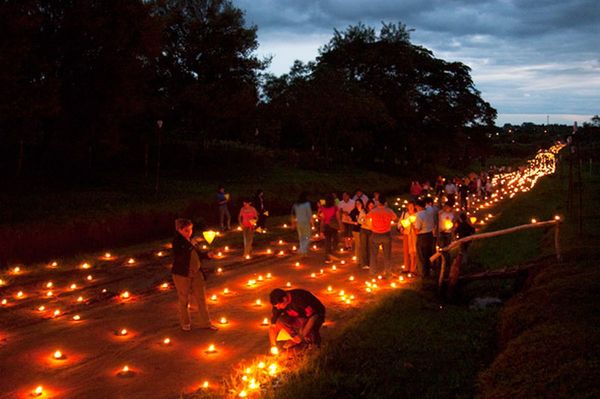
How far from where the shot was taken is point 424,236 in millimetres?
13453

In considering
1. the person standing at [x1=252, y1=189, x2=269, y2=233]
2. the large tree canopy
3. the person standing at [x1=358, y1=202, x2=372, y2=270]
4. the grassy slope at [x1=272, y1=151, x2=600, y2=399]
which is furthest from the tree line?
the grassy slope at [x1=272, y1=151, x2=600, y2=399]

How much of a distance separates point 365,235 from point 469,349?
6570mm

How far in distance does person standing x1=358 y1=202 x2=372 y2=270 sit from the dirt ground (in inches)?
10.6

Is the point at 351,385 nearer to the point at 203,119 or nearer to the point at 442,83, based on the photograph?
the point at 203,119

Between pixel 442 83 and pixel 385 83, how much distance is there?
6.14m

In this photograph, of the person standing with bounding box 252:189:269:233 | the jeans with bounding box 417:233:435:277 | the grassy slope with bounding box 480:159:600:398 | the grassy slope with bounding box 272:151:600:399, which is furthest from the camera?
the person standing with bounding box 252:189:269:233

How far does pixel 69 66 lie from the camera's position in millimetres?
26438

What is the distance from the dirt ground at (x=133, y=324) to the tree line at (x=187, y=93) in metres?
10.3

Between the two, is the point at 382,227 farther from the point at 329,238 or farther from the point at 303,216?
the point at 303,216

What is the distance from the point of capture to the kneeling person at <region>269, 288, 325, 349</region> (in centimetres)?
811

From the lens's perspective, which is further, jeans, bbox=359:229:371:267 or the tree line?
the tree line

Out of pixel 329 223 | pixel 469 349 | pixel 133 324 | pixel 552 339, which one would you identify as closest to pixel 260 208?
pixel 329 223

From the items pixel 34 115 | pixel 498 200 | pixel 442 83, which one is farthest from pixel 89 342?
pixel 442 83

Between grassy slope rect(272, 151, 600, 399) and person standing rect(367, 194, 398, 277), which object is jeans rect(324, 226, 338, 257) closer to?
person standing rect(367, 194, 398, 277)
